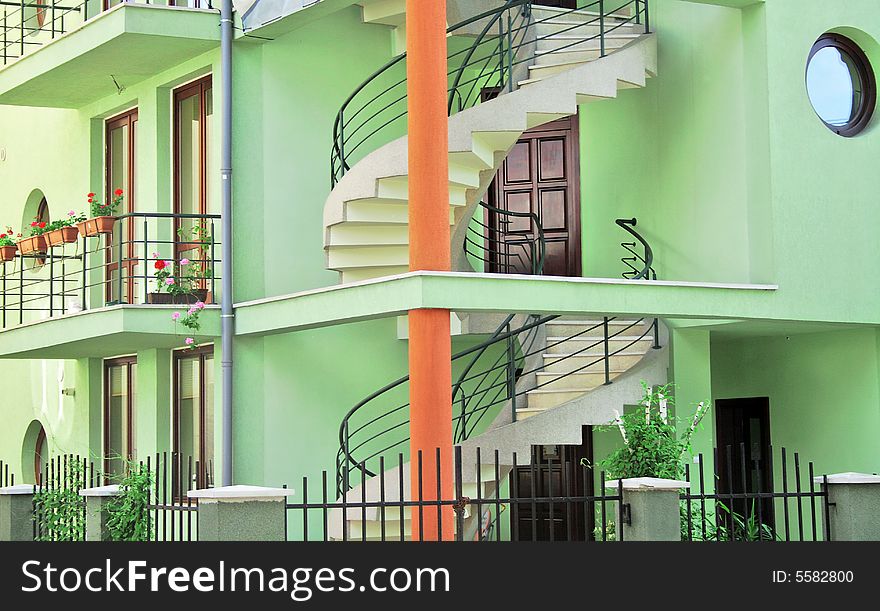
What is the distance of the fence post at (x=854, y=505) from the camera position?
30.7 feet

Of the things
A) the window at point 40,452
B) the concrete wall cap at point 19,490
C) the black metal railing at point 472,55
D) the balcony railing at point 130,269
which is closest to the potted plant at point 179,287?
the balcony railing at point 130,269

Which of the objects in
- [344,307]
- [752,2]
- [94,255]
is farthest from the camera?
[94,255]

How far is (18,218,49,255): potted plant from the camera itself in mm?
16281

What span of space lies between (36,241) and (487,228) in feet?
17.4

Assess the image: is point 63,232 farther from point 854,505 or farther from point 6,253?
point 854,505

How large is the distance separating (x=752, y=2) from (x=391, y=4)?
384cm

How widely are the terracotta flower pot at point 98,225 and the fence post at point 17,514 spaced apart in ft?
13.6

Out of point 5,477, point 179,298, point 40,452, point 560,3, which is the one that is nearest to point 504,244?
point 560,3

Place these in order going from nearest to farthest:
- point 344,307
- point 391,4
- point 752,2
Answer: point 344,307 < point 752,2 < point 391,4

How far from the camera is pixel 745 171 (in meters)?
14.0

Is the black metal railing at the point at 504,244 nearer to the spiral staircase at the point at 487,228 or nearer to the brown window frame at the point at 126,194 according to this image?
the spiral staircase at the point at 487,228

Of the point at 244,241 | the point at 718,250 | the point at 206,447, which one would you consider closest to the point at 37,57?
the point at 244,241

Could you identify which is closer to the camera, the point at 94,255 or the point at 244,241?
the point at 244,241
